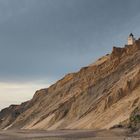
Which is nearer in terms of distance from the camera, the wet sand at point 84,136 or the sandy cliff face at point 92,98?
the wet sand at point 84,136

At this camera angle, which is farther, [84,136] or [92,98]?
[92,98]

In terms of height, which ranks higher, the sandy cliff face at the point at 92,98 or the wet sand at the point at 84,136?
the sandy cliff face at the point at 92,98

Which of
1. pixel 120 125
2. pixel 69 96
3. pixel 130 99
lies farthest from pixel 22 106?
pixel 120 125

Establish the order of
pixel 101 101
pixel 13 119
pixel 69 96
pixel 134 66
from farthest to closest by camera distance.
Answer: pixel 13 119 → pixel 69 96 → pixel 134 66 → pixel 101 101

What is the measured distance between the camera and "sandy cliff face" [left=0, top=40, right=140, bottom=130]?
314ft

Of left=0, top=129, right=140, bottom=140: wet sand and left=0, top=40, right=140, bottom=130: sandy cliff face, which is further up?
left=0, top=40, right=140, bottom=130: sandy cliff face

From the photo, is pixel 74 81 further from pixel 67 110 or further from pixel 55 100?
pixel 67 110

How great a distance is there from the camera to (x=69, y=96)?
5025 inches

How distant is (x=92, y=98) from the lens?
115 meters

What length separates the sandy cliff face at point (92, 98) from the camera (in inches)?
3771

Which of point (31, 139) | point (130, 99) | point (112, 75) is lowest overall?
point (31, 139)

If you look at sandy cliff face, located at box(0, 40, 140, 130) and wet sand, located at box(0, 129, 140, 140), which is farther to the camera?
sandy cliff face, located at box(0, 40, 140, 130)

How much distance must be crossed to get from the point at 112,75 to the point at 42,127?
1989 cm

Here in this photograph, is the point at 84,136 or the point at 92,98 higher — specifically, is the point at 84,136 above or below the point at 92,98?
below
